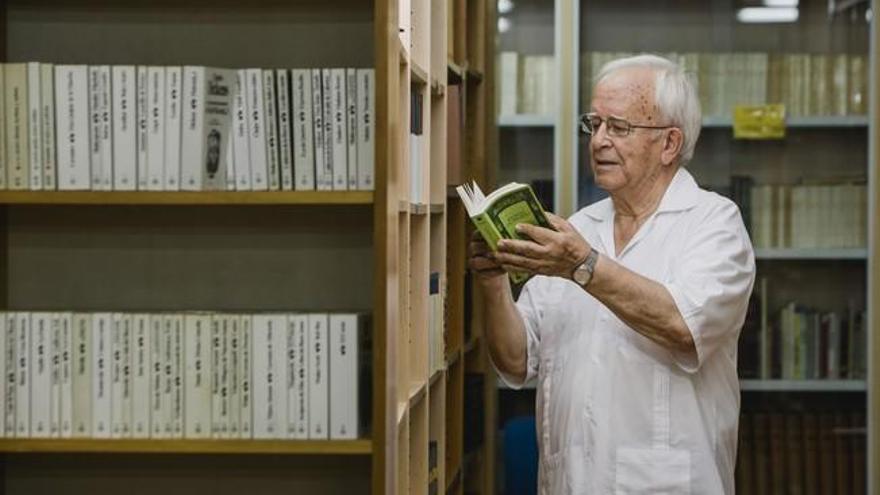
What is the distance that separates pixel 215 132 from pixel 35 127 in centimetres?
35

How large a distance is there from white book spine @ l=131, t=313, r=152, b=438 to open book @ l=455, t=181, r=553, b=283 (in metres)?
0.68

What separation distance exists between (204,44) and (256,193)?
417 millimetres

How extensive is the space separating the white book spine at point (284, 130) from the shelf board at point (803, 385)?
2310mm

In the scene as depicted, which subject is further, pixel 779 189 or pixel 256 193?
pixel 779 189

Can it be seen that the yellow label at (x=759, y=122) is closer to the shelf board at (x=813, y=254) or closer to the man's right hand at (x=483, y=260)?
the shelf board at (x=813, y=254)

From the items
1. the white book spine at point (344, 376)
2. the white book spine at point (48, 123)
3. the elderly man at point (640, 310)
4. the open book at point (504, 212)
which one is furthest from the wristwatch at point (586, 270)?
the white book spine at point (48, 123)

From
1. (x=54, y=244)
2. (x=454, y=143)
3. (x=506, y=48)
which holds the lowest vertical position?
(x=54, y=244)

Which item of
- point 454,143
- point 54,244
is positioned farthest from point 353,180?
point 454,143

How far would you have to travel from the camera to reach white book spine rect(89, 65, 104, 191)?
110 inches

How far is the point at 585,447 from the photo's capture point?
3193 millimetres

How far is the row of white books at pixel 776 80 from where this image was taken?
4.92 m

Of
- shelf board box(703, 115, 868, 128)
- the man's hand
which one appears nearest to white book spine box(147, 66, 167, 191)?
the man's hand

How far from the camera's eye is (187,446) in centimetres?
274

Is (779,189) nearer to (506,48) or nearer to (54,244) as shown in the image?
(506,48)
